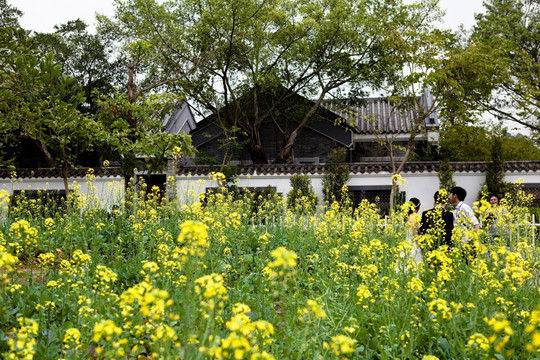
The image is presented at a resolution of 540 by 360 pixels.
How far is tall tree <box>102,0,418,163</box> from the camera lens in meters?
17.8

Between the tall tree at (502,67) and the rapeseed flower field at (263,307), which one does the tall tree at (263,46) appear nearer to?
the tall tree at (502,67)

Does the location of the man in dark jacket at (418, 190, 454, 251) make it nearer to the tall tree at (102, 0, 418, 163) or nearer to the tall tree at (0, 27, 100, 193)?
the tall tree at (0, 27, 100, 193)

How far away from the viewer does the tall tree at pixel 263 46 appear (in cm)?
1784

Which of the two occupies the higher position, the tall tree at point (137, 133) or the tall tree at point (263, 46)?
the tall tree at point (263, 46)

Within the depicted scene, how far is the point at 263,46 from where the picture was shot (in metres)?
19.9

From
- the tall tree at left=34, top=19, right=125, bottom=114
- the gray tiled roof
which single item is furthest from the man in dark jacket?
the tall tree at left=34, top=19, right=125, bottom=114

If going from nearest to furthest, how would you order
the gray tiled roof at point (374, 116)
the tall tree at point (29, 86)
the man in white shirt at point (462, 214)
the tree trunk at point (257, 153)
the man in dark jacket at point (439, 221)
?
the tall tree at point (29, 86) → the man in white shirt at point (462, 214) → the man in dark jacket at point (439, 221) → the tree trunk at point (257, 153) → the gray tiled roof at point (374, 116)

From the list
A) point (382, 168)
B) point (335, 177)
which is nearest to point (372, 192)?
point (382, 168)

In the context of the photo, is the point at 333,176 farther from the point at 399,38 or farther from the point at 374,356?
the point at 374,356

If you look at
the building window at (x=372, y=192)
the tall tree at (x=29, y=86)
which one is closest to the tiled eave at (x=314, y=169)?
the building window at (x=372, y=192)

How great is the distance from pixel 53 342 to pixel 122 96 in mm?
8844

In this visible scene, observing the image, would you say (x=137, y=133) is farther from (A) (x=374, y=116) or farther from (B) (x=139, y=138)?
(A) (x=374, y=116)

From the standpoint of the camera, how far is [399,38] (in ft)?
53.4

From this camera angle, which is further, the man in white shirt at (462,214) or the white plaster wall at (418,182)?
the white plaster wall at (418,182)
